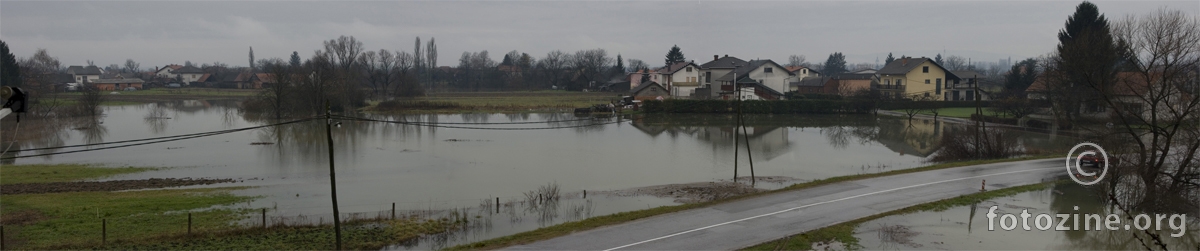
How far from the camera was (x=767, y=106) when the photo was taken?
176 ft

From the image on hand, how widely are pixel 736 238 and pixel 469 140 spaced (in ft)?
74.7

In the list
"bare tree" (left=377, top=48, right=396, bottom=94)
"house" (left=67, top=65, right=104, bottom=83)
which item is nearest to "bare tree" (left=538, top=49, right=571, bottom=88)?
"bare tree" (left=377, top=48, right=396, bottom=94)

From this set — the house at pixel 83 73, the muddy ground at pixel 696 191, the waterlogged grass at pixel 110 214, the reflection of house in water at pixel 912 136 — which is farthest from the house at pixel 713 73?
the house at pixel 83 73

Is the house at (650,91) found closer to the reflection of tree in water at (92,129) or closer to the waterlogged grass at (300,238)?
the reflection of tree in water at (92,129)

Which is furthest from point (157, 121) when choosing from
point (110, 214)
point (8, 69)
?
point (110, 214)

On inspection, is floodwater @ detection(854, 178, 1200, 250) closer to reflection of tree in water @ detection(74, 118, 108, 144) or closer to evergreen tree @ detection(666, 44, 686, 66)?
reflection of tree in water @ detection(74, 118, 108, 144)

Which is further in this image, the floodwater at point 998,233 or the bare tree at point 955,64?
the bare tree at point 955,64

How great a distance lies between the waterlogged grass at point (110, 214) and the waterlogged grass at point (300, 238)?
30.0 inches

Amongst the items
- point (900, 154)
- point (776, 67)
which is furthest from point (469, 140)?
point (776, 67)

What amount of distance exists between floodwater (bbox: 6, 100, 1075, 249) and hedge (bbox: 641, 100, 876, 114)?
5706 millimetres

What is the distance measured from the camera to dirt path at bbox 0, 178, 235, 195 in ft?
Result: 65.8

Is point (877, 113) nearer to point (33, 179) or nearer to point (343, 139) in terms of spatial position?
point (343, 139)

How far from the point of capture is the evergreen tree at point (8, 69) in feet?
155

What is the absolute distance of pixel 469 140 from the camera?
34906 millimetres
